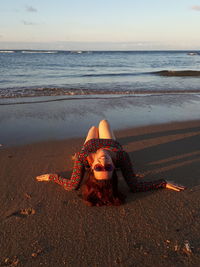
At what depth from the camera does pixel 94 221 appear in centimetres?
308

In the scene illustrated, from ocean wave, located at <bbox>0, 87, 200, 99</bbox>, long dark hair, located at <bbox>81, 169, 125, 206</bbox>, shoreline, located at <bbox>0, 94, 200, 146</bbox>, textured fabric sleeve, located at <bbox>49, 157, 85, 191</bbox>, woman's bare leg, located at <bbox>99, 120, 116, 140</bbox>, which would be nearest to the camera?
long dark hair, located at <bbox>81, 169, 125, 206</bbox>

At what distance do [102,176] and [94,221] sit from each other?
0.64 meters

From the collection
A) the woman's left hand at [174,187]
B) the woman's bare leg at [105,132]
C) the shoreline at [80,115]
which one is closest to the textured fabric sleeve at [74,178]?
the woman's bare leg at [105,132]

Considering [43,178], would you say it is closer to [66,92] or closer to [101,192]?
[101,192]

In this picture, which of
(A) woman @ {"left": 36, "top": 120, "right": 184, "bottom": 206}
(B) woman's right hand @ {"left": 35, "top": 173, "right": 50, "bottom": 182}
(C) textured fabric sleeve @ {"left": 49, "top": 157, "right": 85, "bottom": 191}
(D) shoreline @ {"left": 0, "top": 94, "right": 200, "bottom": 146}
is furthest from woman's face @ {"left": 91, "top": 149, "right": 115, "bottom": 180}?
(D) shoreline @ {"left": 0, "top": 94, "right": 200, "bottom": 146}

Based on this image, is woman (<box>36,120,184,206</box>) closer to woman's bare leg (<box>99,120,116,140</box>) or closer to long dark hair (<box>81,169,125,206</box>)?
long dark hair (<box>81,169,125,206</box>)

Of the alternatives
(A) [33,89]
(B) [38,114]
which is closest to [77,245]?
(B) [38,114]

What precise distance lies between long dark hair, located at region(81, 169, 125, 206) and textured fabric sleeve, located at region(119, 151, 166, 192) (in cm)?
26

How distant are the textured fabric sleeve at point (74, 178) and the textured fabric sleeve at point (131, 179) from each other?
0.55 m

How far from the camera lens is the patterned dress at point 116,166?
10.9 ft

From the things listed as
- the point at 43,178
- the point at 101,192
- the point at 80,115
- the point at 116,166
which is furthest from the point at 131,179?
the point at 80,115

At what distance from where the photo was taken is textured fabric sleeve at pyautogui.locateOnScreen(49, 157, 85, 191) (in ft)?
10.8

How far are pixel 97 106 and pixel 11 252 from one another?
7.27 meters

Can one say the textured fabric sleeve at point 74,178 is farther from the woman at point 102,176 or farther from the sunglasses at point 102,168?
the sunglasses at point 102,168
